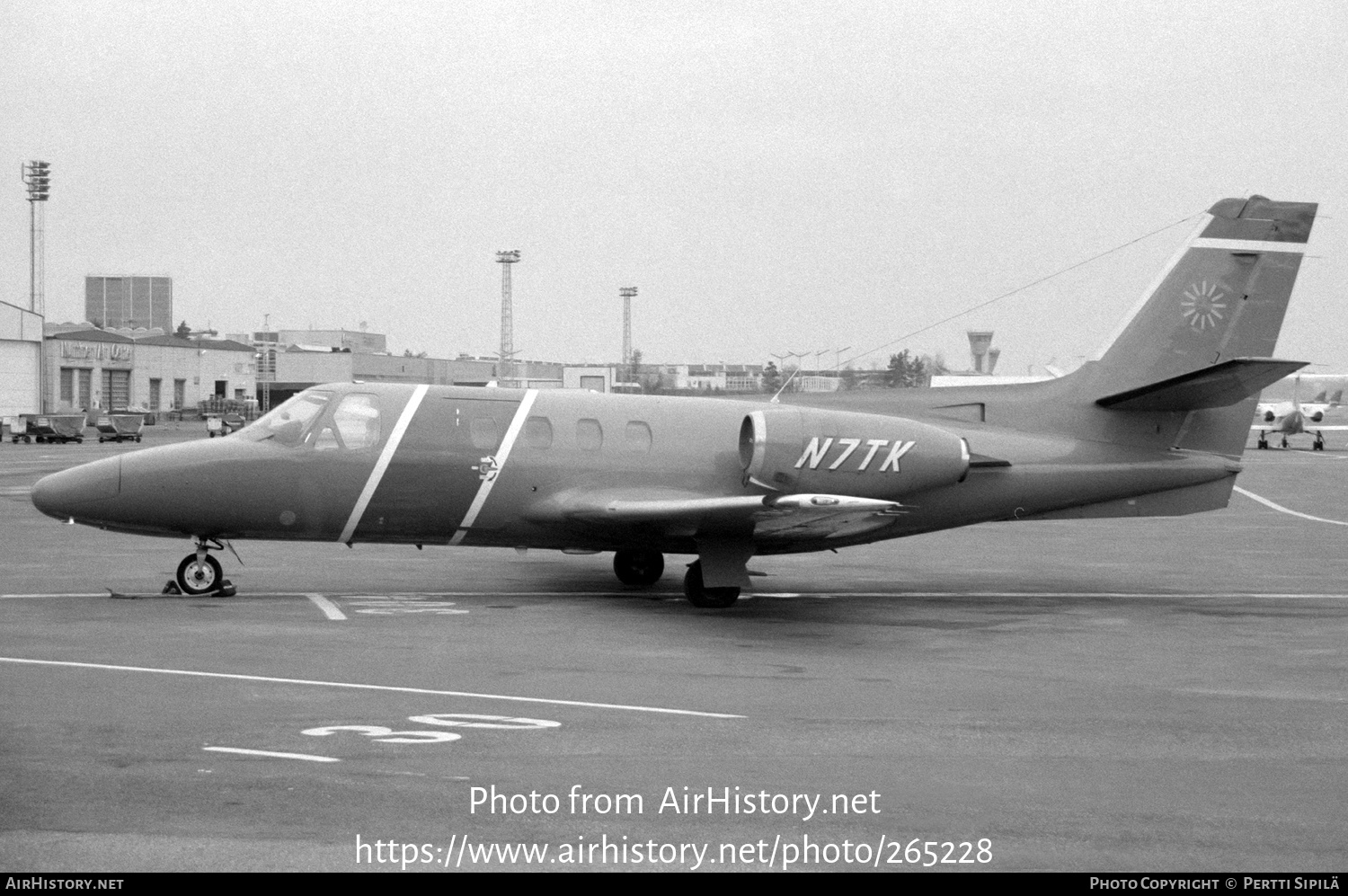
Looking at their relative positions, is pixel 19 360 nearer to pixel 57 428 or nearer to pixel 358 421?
pixel 57 428

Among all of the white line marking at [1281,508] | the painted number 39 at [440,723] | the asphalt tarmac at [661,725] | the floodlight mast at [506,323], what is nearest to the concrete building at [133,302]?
the floodlight mast at [506,323]

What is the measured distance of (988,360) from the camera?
11288 cm

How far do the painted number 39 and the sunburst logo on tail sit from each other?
1357 centimetres

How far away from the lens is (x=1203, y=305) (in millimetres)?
20891

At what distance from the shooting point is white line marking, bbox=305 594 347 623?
669 inches

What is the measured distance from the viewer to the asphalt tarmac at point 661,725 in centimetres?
786

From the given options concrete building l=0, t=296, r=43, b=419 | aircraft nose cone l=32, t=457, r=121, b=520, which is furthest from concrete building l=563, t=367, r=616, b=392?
concrete building l=0, t=296, r=43, b=419

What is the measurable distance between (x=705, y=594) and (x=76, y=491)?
7.90 metres

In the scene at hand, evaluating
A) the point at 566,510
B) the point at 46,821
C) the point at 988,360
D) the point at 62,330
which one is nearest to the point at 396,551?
the point at 566,510

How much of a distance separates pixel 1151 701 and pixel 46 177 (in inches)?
4461

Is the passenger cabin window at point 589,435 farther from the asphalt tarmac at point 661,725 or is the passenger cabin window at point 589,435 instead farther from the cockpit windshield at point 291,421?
the cockpit windshield at point 291,421

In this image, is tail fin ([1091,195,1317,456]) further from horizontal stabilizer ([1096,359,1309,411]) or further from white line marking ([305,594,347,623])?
white line marking ([305,594,347,623])

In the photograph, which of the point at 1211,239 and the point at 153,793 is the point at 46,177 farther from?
the point at 153,793

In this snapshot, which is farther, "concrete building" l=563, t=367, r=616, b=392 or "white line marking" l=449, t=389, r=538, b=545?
"concrete building" l=563, t=367, r=616, b=392
